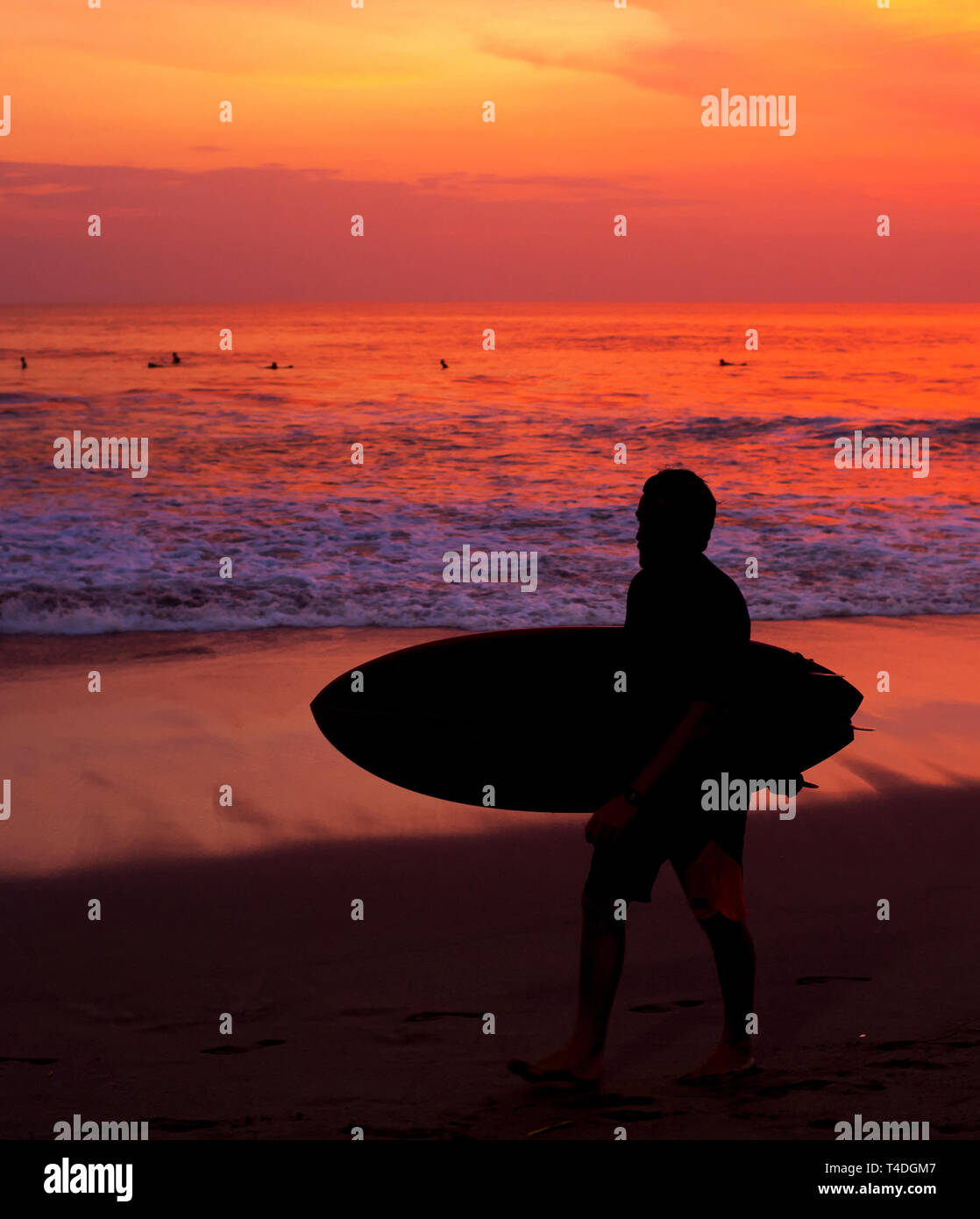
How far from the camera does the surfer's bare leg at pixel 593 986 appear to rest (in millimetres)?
3525

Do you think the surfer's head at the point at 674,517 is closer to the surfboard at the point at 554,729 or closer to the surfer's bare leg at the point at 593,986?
the surfboard at the point at 554,729

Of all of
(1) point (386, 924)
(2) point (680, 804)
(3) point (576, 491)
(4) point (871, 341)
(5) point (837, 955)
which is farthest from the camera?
(4) point (871, 341)

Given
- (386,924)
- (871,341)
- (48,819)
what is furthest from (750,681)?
(871,341)

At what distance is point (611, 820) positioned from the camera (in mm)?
3334

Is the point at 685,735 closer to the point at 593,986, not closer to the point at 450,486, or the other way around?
the point at 593,986

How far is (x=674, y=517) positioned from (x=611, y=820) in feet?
2.60

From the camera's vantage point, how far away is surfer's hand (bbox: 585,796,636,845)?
332cm

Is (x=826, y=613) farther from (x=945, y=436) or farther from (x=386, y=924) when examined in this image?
(x=945, y=436)

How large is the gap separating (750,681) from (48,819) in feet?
12.7

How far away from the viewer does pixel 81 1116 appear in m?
3.52

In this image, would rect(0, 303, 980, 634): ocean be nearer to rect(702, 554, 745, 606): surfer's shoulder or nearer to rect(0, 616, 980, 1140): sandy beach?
rect(0, 616, 980, 1140): sandy beach

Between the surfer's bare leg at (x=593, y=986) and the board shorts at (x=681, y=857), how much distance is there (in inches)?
2.9

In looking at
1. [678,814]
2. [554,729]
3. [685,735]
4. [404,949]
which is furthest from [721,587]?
[404,949]

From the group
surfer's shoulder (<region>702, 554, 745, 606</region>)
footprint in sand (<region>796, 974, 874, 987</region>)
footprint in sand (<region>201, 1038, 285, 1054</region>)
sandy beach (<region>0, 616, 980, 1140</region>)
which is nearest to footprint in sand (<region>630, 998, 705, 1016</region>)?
sandy beach (<region>0, 616, 980, 1140</region>)
